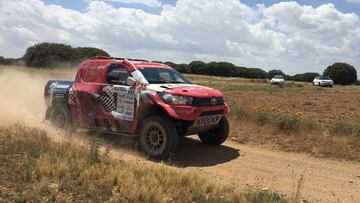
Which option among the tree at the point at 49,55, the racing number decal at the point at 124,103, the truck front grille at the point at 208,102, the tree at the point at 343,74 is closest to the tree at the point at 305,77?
the tree at the point at 343,74

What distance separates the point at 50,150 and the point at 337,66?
93.7m

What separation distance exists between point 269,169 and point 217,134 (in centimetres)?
221

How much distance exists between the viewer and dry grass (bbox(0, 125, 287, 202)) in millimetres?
6262

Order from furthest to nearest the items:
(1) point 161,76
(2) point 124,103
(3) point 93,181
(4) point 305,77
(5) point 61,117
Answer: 1. (4) point 305,77
2. (5) point 61,117
3. (1) point 161,76
4. (2) point 124,103
5. (3) point 93,181

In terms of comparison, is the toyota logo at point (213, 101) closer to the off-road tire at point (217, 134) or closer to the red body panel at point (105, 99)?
the red body panel at point (105, 99)

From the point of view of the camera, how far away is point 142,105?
1005cm

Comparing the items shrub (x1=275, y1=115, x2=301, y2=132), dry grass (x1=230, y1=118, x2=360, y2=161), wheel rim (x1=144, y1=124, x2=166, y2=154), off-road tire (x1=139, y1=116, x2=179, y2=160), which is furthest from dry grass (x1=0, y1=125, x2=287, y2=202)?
shrub (x1=275, y1=115, x2=301, y2=132)

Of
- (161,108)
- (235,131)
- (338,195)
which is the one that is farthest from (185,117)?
(235,131)

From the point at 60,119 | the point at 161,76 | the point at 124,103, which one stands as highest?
the point at 161,76

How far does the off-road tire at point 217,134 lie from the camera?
37.1 ft

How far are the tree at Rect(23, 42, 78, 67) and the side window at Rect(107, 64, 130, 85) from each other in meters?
38.1

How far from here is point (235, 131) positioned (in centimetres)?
1353

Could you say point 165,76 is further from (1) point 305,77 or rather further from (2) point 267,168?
(1) point 305,77

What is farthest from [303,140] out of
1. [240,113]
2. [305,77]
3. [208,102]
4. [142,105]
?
[305,77]
